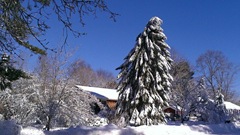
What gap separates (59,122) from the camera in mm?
18984

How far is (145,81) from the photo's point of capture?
66.1ft

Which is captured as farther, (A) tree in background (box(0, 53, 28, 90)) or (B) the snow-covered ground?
(A) tree in background (box(0, 53, 28, 90))

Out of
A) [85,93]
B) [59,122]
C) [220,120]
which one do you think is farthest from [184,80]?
[59,122]

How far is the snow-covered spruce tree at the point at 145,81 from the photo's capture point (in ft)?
64.7

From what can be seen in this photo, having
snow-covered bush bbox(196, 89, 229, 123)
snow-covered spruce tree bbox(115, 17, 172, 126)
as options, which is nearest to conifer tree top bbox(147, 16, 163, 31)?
snow-covered spruce tree bbox(115, 17, 172, 126)

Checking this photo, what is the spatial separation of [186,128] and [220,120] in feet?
77.3

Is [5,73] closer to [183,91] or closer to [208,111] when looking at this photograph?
[183,91]

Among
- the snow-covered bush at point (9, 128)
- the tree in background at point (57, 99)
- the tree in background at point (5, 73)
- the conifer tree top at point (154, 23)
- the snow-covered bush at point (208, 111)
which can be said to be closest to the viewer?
the snow-covered bush at point (9, 128)

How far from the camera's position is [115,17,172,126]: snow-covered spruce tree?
1973 centimetres

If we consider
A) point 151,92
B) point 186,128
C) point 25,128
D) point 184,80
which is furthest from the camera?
point 184,80

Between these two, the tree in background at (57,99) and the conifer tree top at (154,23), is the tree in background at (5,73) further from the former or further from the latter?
the conifer tree top at (154,23)

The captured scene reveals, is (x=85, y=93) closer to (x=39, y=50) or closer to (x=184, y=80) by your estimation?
(x=39, y=50)

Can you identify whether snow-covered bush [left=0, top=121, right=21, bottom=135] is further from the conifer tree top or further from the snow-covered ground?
the conifer tree top

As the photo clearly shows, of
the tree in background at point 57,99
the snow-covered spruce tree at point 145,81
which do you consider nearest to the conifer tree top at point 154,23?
the snow-covered spruce tree at point 145,81
